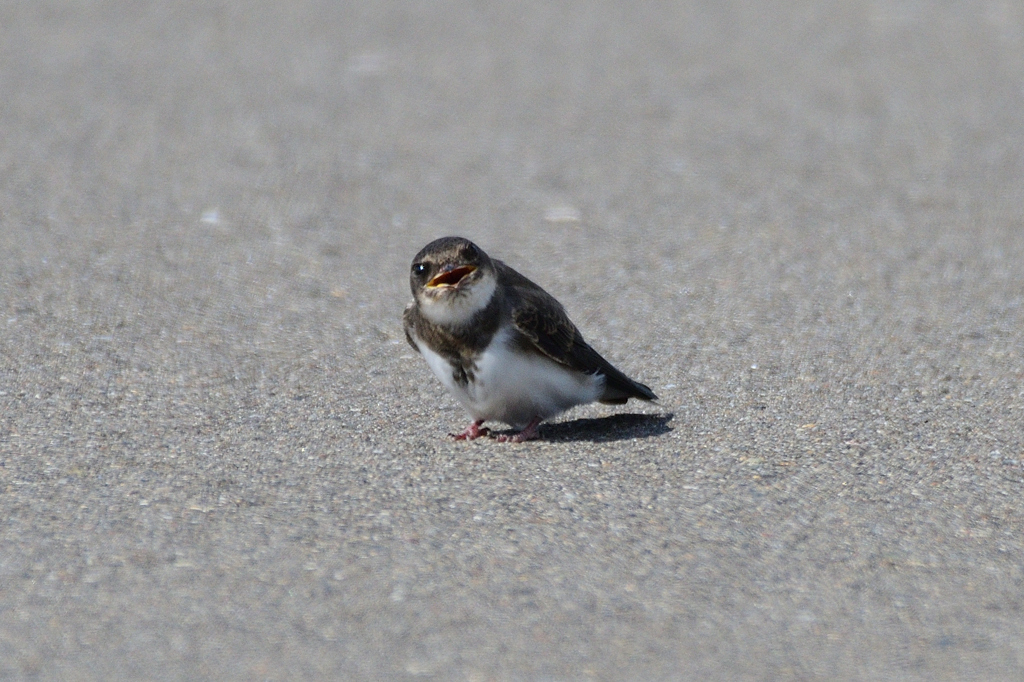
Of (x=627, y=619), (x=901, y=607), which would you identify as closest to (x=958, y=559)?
(x=901, y=607)

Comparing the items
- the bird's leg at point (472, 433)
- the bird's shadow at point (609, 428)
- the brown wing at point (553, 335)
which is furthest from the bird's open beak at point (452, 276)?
the bird's shadow at point (609, 428)

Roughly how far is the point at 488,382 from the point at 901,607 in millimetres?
1826

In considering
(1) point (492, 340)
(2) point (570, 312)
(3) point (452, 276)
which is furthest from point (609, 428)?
(2) point (570, 312)

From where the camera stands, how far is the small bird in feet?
17.9

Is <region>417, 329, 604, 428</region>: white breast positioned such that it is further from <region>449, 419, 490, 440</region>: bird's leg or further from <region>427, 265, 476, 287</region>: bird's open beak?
<region>427, 265, 476, 287</region>: bird's open beak

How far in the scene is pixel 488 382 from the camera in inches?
217

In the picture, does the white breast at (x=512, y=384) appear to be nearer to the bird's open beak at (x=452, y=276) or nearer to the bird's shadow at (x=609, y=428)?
the bird's shadow at (x=609, y=428)

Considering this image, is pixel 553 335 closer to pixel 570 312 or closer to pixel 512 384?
pixel 512 384

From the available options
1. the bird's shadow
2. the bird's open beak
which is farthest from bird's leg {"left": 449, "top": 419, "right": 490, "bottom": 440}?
the bird's open beak

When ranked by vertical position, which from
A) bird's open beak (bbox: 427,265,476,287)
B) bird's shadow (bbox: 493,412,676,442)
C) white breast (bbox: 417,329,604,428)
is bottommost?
bird's shadow (bbox: 493,412,676,442)

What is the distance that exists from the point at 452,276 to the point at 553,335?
48 cm

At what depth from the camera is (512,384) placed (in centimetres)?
555

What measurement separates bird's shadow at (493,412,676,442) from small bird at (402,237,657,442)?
0.13 m

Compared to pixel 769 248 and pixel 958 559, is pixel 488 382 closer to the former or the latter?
pixel 958 559
